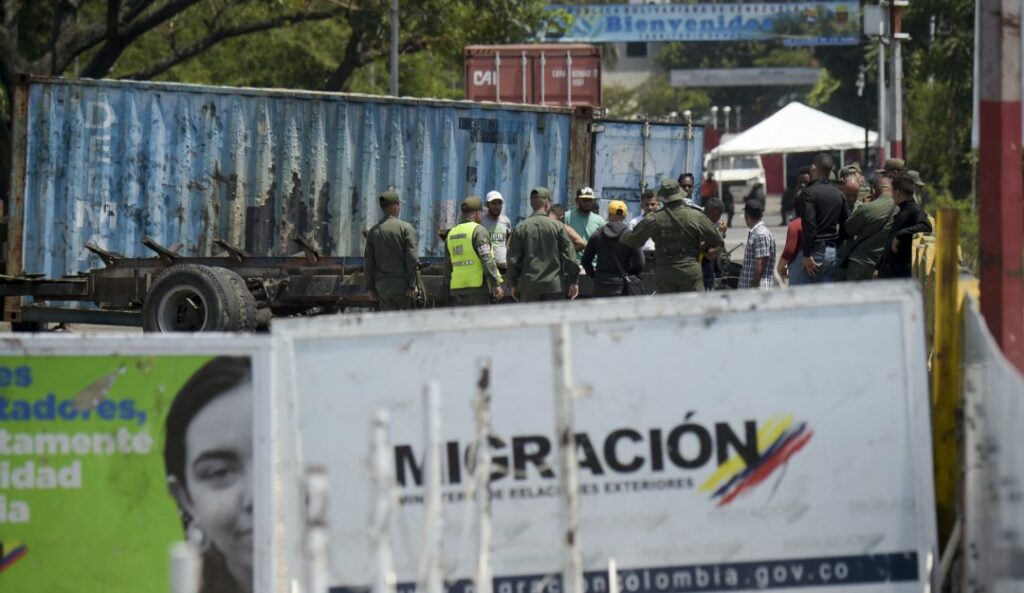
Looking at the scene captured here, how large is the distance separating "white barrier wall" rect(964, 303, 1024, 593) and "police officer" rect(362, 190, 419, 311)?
8.05m

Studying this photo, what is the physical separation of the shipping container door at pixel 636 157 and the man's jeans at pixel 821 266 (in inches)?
149

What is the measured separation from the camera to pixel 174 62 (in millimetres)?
25609

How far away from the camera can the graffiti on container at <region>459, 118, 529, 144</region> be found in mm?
15820

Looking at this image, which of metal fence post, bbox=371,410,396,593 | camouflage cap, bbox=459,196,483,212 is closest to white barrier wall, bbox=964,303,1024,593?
metal fence post, bbox=371,410,396,593

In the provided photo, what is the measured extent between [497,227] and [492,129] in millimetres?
1602

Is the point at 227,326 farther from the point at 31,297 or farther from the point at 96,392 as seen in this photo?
the point at 96,392

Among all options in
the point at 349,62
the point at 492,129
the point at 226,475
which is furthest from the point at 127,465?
the point at 349,62

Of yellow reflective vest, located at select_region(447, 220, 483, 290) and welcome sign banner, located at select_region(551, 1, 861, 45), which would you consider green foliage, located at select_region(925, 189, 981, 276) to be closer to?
yellow reflective vest, located at select_region(447, 220, 483, 290)

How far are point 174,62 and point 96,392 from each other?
67.4 ft

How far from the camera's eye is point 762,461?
577 centimetres

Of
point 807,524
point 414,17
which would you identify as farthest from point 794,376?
point 414,17

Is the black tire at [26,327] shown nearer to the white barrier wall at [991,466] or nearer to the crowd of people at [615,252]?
the crowd of people at [615,252]

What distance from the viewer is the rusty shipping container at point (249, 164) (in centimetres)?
1471

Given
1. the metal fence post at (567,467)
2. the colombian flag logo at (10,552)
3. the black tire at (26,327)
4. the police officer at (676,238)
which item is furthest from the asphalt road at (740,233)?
the metal fence post at (567,467)
